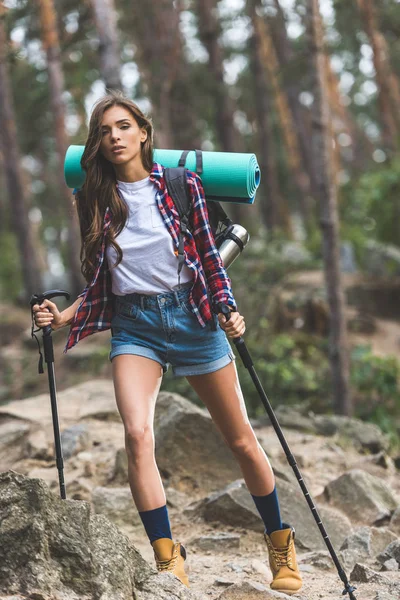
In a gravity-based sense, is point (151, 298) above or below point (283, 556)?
above

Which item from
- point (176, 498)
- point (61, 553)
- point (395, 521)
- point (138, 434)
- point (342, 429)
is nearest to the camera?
point (61, 553)

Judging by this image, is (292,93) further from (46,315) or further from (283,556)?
(283,556)

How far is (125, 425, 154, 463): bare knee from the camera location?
3605 mm

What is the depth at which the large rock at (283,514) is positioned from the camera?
5.25 meters

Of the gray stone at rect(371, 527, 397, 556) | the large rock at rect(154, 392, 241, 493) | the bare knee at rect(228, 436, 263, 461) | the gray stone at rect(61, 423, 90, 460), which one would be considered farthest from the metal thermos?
the gray stone at rect(61, 423, 90, 460)

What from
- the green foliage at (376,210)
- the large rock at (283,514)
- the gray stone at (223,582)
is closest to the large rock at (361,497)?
the large rock at (283,514)

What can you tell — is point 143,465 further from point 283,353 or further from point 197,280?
point 283,353

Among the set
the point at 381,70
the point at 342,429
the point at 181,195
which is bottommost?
the point at 342,429

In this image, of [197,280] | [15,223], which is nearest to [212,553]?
[197,280]

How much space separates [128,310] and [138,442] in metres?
0.65

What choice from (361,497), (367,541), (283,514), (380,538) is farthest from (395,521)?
(283,514)

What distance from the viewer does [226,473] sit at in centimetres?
614

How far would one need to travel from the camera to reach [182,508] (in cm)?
580

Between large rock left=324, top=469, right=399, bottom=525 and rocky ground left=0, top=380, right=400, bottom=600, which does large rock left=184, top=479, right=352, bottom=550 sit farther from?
large rock left=324, top=469, right=399, bottom=525
